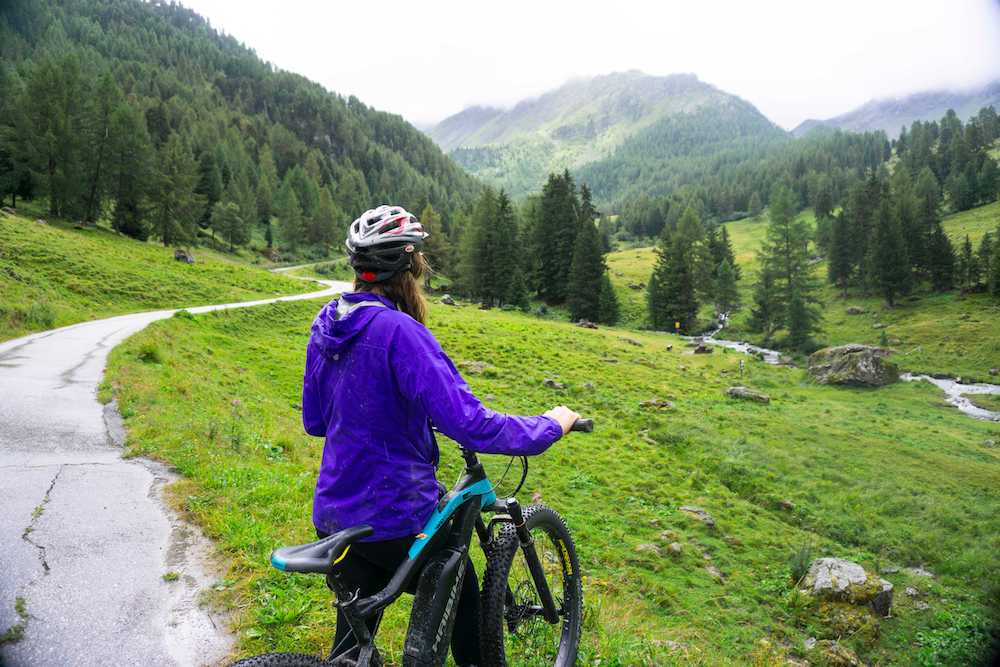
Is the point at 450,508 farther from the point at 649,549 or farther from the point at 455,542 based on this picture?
the point at 649,549

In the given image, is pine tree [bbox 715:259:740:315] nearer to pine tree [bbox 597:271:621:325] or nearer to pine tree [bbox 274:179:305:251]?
pine tree [bbox 597:271:621:325]

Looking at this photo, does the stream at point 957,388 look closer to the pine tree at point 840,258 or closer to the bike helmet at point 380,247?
the pine tree at point 840,258

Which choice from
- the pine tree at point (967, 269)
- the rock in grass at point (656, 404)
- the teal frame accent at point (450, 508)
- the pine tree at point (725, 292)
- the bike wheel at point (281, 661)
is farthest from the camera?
the pine tree at point (725, 292)

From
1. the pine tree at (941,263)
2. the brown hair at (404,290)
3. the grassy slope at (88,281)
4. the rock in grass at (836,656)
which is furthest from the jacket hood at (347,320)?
the pine tree at (941,263)

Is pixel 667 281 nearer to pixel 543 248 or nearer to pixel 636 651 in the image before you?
pixel 543 248

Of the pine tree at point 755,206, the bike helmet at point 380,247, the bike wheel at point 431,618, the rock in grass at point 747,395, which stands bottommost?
the rock in grass at point 747,395

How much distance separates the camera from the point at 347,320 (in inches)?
120

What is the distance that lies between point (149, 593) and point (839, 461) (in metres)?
21.4

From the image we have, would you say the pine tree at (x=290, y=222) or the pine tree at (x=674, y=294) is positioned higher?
the pine tree at (x=290, y=222)

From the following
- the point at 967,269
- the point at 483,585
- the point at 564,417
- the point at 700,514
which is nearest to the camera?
the point at 564,417

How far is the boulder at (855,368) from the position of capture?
40312 millimetres

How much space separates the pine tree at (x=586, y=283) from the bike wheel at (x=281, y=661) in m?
62.3

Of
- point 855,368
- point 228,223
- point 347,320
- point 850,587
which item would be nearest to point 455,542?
point 347,320

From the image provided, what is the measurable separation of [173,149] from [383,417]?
79.2m
